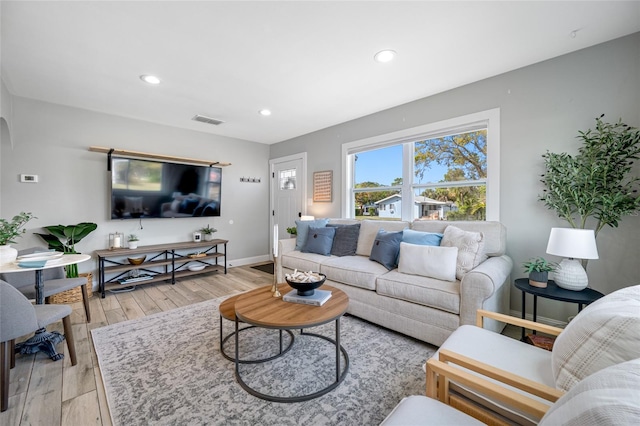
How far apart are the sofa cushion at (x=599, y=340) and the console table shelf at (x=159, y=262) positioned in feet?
14.2

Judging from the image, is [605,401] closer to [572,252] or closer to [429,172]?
[572,252]

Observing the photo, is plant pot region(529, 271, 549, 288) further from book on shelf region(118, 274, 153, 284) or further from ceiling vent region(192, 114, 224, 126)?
book on shelf region(118, 274, 153, 284)

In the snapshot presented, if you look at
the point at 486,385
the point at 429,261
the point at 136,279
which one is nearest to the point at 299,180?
the point at 136,279

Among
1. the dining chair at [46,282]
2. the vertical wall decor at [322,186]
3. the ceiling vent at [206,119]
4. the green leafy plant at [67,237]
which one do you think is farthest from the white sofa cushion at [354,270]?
the green leafy plant at [67,237]

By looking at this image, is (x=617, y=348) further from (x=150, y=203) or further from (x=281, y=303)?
(x=150, y=203)

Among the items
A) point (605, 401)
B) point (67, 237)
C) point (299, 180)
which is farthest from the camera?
point (299, 180)

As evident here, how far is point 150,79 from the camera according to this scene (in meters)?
2.76

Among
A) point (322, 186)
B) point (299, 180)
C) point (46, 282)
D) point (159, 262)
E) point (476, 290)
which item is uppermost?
point (299, 180)

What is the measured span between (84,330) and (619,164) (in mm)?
4855

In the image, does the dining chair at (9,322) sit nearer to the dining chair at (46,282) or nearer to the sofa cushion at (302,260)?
the dining chair at (46,282)

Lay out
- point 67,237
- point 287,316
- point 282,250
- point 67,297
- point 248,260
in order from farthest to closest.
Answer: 1. point 248,260
2. point 282,250
3. point 67,237
4. point 67,297
5. point 287,316

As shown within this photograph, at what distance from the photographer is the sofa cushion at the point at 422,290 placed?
6.84 ft

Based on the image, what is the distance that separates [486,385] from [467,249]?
159 centimetres

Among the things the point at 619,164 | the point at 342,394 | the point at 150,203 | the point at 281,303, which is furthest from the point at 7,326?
the point at 619,164
